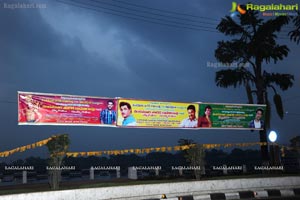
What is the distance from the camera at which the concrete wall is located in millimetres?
12682

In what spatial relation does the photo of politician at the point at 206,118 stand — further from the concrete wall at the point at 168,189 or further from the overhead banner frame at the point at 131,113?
the concrete wall at the point at 168,189

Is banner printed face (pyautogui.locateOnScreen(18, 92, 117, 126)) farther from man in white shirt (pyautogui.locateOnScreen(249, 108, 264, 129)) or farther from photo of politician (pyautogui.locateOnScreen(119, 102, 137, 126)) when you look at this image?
man in white shirt (pyautogui.locateOnScreen(249, 108, 264, 129))

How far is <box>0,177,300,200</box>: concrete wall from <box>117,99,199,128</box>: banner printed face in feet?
13.8

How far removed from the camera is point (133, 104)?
1778 centimetres

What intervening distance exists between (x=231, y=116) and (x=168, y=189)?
7819 mm

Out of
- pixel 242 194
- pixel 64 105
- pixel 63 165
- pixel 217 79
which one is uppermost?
pixel 217 79

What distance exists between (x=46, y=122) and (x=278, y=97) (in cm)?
1605

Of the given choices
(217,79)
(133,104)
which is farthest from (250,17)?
(133,104)

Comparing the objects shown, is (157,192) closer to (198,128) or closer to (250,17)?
(198,128)

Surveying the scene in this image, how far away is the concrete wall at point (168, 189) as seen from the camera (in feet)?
41.6

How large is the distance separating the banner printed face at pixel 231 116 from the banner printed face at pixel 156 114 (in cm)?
73

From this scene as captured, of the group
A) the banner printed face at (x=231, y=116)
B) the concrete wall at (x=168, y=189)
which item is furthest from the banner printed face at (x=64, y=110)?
the banner printed face at (x=231, y=116)

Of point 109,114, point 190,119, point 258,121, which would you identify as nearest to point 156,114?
point 190,119

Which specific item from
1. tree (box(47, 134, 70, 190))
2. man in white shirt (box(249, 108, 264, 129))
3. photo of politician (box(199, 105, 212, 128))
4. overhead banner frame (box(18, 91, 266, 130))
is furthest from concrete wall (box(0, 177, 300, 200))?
man in white shirt (box(249, 108, 264, 129))
